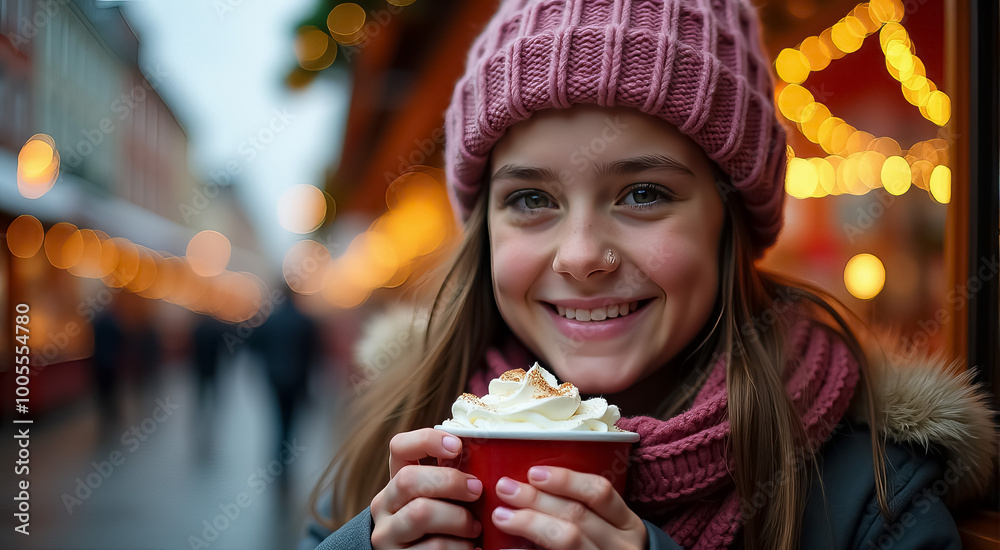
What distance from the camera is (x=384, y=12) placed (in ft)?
17.2

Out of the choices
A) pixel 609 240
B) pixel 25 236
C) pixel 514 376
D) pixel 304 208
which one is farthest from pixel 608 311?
pixel 304 208

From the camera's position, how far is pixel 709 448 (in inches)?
50.6

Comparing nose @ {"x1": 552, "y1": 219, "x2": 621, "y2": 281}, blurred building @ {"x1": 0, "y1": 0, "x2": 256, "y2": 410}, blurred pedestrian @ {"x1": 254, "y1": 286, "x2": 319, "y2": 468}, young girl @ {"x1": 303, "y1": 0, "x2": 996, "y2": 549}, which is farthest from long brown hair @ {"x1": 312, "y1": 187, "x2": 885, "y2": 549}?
blurred pedestrian @ {"x1": 254, "y1": 286, "x2": 319, "y2": 468}

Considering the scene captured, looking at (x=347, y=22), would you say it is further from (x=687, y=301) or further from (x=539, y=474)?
(x=539, y=474)

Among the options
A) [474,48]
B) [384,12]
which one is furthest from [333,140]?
[474,48]

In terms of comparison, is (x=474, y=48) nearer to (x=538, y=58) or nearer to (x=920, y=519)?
(x=538, y=58)

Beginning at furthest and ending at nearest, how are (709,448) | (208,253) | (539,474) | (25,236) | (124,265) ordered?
(208,253), (124,265), (25,236), (709,448), (539,474)

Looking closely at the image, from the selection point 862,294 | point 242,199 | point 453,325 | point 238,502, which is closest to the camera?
point 453,325

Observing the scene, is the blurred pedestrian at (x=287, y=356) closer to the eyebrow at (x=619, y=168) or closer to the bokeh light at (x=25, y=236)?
the bokeh light at (x=25, y=236)

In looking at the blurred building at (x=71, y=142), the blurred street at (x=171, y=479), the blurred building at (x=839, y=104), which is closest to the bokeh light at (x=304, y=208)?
the blurred building at (x=71, y=142)

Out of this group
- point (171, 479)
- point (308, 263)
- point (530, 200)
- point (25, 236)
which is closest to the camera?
point (530, 200)

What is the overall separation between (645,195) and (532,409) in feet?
2.06

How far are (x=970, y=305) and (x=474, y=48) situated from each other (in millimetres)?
1411

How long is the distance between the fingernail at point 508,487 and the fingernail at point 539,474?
0.10 ft
